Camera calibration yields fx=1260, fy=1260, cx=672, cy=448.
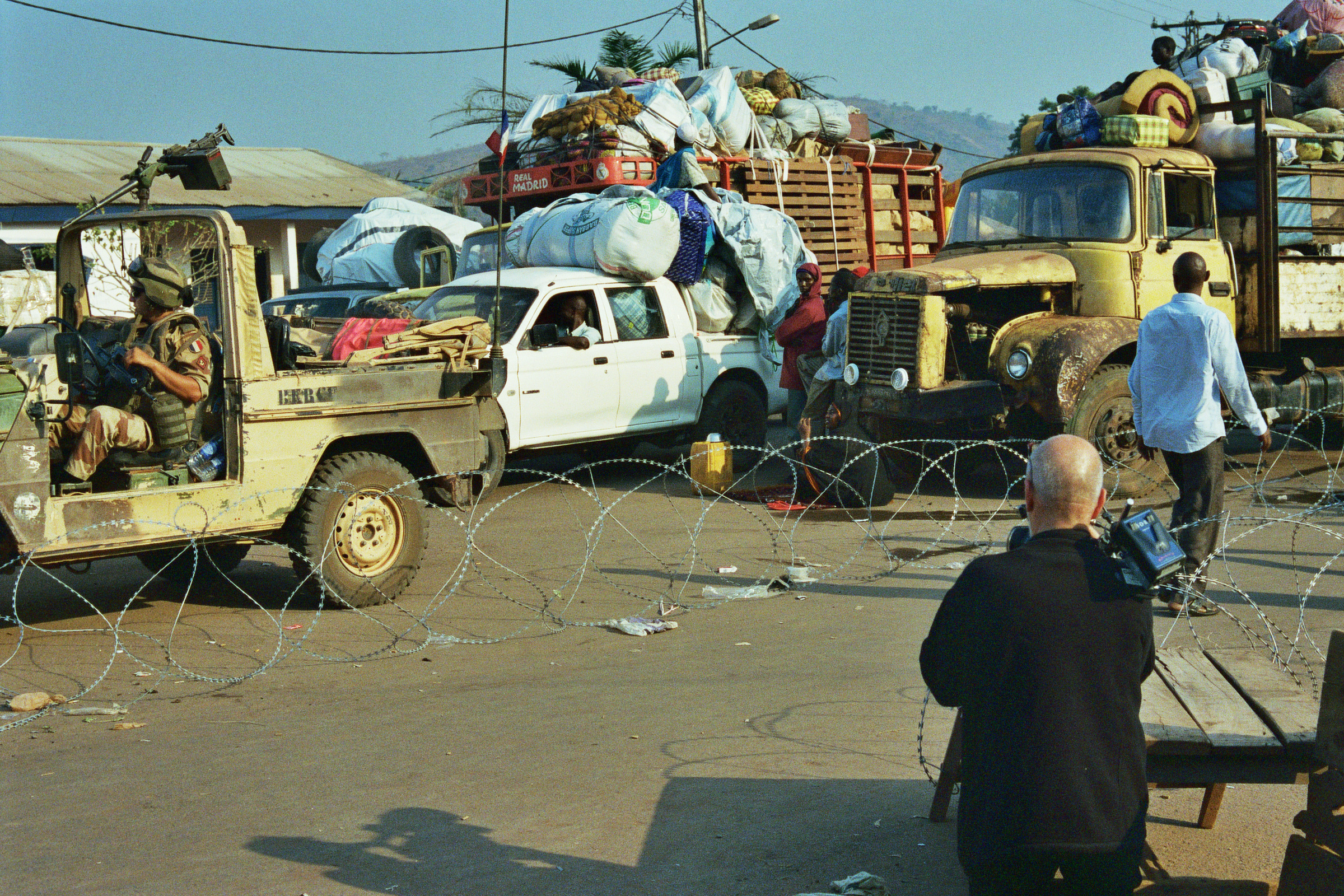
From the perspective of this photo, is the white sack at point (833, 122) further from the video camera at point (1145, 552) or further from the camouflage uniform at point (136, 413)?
the video camera at point (1145, 552)

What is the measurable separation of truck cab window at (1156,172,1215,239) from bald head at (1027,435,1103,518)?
28.3 ft

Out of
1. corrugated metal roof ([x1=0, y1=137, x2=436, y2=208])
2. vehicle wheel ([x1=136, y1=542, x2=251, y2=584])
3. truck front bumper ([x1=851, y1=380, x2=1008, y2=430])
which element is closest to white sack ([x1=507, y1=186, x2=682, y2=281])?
truck front bumper ([x1=851, y1=380, x2=1008, y2=430])

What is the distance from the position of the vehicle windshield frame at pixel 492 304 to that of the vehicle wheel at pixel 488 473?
1.00 meters

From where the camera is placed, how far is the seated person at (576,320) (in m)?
11.6

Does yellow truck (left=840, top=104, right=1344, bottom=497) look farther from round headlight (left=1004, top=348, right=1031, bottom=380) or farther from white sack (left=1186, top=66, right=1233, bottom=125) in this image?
white sack (left=1186, top=66, right=1233, bottom=125)

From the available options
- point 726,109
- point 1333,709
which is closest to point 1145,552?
point 1333,709

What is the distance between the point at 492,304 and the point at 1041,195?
5.01 metres

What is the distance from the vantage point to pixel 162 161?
24.7ft

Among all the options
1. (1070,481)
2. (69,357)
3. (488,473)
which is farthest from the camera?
(488,473)

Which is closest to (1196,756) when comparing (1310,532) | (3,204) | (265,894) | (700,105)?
(265,894)

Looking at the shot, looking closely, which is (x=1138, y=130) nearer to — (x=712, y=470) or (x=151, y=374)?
(x=712, y=470)

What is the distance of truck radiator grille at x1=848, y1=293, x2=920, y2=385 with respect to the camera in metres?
10.5

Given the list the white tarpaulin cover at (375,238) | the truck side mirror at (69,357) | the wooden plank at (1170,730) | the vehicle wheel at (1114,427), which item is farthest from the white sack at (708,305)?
the wooden plank at (1170,730)

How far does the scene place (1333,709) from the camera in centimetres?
330
